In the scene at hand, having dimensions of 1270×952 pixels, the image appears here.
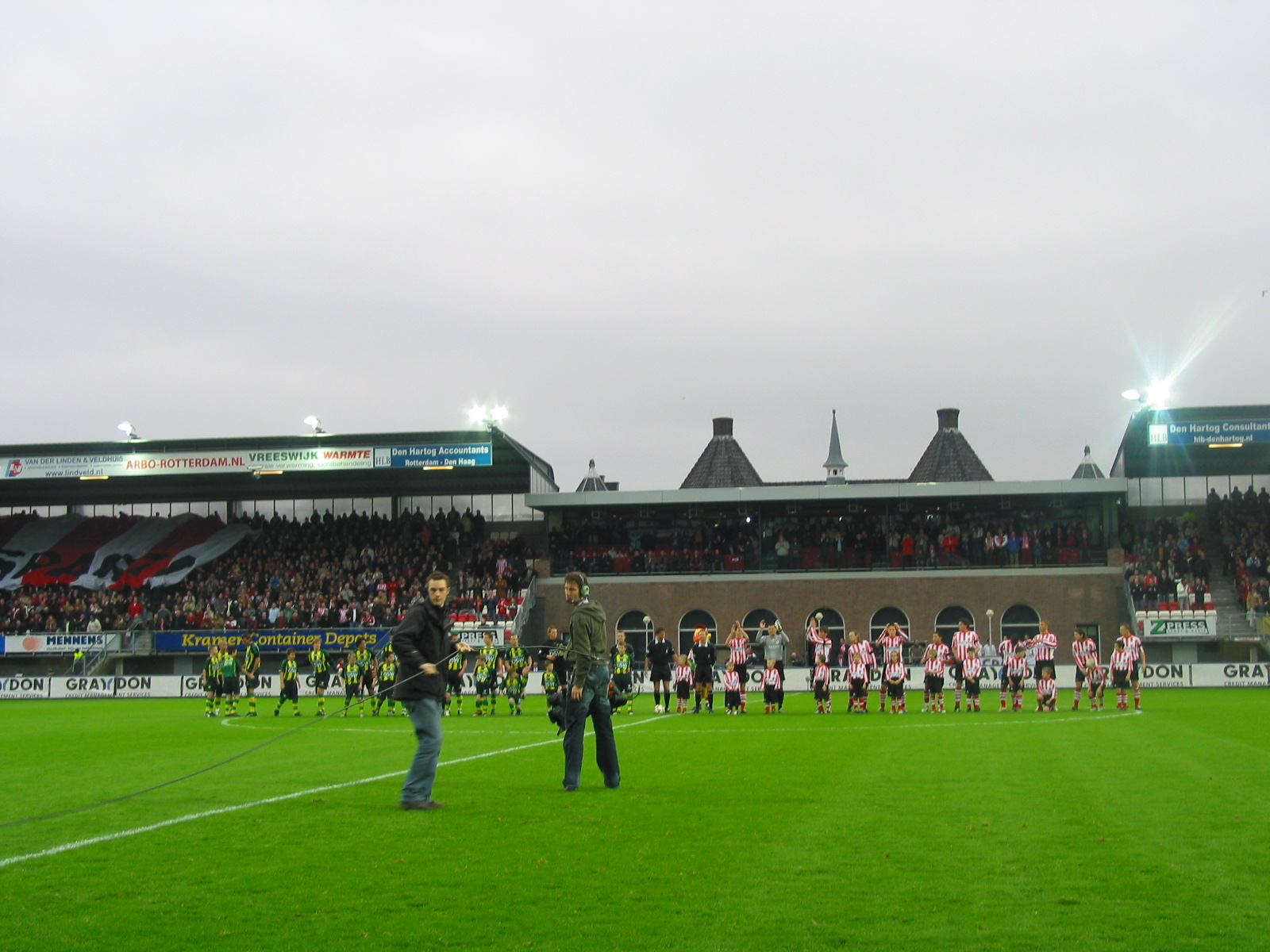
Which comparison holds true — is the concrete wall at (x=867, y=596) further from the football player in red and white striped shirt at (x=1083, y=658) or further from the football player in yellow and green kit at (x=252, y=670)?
the football player in yellow and green kit at (x=252, y=670)

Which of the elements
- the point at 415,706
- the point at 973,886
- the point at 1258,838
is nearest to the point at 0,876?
the point at 415,706

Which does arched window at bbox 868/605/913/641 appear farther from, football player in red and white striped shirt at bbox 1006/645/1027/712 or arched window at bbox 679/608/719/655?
football player in red and white striped shirt at bbox 1006/645/1027/712

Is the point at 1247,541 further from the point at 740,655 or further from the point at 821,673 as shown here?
the point at 740,655

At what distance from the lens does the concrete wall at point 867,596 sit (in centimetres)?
4941

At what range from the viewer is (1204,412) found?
48406 millimetres

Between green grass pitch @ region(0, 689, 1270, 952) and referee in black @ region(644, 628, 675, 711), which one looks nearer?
green grass pitch @ region(0, 689, 1270, 952)

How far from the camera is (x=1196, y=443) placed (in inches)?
1863

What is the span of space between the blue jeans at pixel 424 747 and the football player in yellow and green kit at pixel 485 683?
1813 centimetres

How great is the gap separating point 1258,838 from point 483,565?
1806 inches

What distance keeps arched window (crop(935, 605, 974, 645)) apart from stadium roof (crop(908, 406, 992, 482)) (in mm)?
21479

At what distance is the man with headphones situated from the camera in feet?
38.5

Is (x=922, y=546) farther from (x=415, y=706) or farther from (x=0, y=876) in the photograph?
(x=0, y=876)

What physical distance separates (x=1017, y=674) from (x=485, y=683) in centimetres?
1175

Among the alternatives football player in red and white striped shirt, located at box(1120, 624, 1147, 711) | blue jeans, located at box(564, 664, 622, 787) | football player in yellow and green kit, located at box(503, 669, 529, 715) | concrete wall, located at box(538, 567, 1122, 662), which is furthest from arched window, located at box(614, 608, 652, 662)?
blue jeans, located at box(564, 664, 622, 787)
